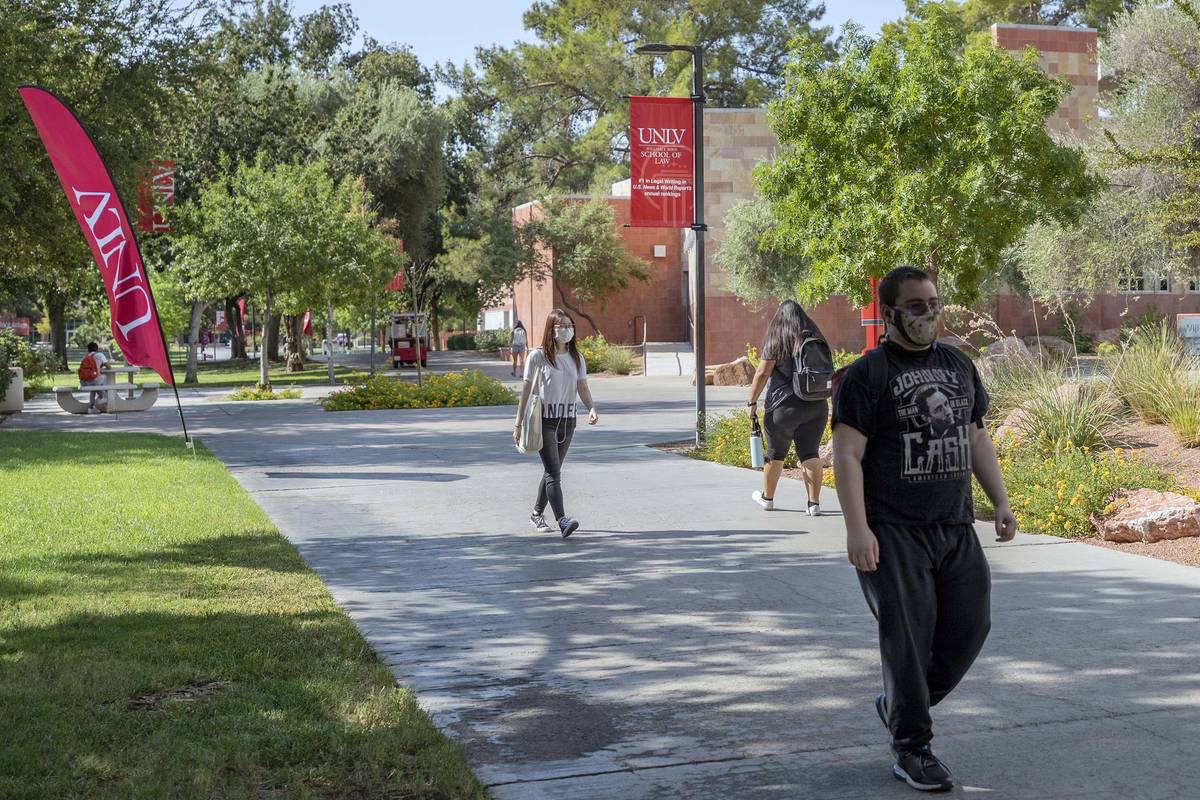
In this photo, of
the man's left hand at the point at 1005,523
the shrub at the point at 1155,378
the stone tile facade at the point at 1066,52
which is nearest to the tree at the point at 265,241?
the stone tile facade at the point at 1066,52

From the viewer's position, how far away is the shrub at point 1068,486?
9398 millimetres

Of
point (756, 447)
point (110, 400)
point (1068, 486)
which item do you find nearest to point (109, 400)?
point (110, 400)

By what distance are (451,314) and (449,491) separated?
269 ft

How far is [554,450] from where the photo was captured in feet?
32.0

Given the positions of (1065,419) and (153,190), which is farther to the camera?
(153,190)

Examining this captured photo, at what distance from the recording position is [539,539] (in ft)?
32.0

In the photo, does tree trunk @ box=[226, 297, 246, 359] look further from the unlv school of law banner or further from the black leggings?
the black leggings

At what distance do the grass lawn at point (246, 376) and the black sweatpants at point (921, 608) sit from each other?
3126cm

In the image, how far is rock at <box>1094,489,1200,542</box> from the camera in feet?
28.9

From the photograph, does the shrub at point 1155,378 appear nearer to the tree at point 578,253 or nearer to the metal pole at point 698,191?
the metal pole at point 698,191

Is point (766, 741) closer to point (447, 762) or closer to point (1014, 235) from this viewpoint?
point (447, 762)

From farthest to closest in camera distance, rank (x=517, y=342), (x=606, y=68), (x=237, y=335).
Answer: (x=237, y=335) < (x=606, y=68) < (x=517, y=342)

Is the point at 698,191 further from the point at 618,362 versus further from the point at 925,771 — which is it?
the point at 618,362

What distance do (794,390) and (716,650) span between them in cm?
425
